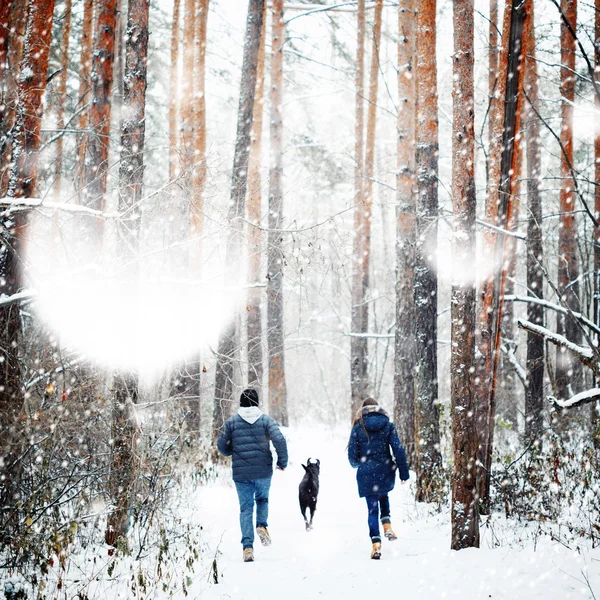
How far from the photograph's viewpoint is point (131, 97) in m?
6.34

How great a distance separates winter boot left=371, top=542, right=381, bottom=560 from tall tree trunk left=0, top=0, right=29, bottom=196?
595 cm

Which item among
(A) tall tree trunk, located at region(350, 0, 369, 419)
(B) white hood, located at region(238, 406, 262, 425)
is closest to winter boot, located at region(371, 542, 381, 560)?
(B) white hood, located at region(238, 406, 262, 425)

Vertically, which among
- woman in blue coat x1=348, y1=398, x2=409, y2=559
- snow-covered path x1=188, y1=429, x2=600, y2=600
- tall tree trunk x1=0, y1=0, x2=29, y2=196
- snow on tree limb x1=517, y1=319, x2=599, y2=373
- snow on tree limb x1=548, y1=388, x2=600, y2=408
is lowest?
snow-covered path x1=188, y1=429, x2=600, y2=600

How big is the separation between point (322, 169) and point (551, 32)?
7.71 m

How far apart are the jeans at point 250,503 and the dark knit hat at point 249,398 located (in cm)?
83

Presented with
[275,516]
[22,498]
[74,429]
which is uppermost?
[74,429]

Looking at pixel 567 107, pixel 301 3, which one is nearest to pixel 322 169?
pixel 301 3

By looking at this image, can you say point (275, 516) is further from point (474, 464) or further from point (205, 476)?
point (474, 464)

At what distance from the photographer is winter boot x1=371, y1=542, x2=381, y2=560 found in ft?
18.9

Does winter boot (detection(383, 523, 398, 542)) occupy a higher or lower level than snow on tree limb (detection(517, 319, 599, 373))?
lower

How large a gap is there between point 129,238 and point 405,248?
16.3ft

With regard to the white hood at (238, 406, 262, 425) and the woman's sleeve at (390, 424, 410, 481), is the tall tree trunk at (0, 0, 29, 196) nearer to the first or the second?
the white hood at (238, 406, 262, 425)

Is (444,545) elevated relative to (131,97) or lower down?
lower down

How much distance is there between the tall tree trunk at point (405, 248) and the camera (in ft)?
31.9
